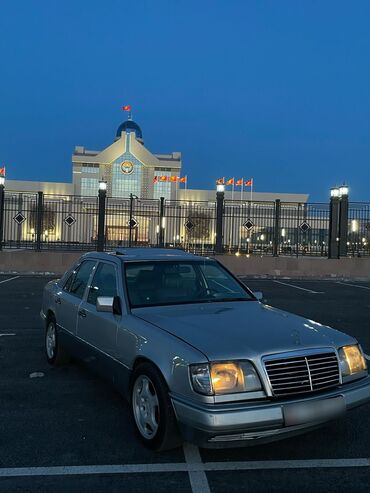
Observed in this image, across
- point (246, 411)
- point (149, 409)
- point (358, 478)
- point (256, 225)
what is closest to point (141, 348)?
point (149, 409)

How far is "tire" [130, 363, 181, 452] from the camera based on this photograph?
3.57m

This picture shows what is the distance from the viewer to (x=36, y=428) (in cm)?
Result: 424

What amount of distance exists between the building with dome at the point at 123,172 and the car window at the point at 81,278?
86025 mm

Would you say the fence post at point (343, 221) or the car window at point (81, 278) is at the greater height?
the fence post at point (343, 221)

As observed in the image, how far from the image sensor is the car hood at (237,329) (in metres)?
3.53

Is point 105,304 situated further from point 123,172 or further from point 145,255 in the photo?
point 123,172

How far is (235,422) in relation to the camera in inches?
127

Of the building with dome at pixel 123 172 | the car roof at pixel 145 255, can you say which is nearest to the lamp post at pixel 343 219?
the car roof at pixel 145 255

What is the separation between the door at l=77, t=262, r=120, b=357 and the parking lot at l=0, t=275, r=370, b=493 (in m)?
0.64

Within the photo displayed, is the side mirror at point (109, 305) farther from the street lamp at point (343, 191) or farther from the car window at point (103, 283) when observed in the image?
the street lamp at point (343, 191)

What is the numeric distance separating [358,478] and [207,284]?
2316mm

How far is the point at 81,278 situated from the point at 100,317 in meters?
1.11

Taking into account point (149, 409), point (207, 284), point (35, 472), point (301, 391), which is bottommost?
point (35, 472)

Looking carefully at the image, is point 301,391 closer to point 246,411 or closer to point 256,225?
point 246,411
